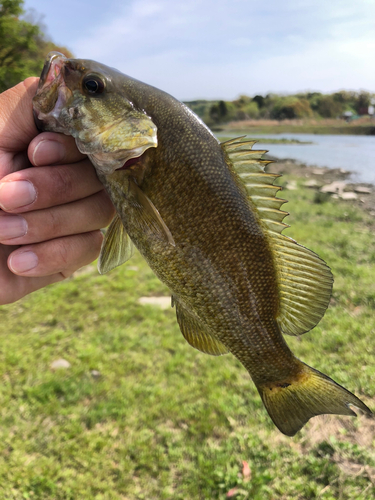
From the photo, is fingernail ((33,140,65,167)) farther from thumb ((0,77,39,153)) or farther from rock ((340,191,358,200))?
rock ((340,191,358,200))

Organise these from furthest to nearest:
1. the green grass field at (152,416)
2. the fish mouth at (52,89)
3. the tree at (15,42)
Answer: the tree at (15,42)
the green grass field at (152,416)
the fish mouth at (52,89)

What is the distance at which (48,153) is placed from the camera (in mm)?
1654

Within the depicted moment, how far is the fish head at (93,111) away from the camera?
4.69 feet

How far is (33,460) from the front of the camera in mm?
3334

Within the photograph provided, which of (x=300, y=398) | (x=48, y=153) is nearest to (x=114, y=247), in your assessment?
(x=48, y=153)

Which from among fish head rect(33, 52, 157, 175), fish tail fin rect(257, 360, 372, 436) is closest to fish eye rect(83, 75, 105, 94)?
fish head rect(33, 52, 157, 175)

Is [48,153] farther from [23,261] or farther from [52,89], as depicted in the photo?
[23,261]

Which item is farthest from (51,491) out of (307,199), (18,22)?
(18,22)

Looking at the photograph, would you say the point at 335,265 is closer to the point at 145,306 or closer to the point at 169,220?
the point at 145,306

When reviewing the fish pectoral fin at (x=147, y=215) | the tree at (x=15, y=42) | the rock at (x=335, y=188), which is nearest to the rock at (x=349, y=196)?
the rock at (x=335, y=188)

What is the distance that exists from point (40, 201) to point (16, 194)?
13cm

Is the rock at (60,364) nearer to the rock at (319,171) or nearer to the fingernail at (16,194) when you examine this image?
the fingernail at (16,194)

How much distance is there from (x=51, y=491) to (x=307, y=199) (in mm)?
13634

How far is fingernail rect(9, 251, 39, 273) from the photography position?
1805 millimetres
